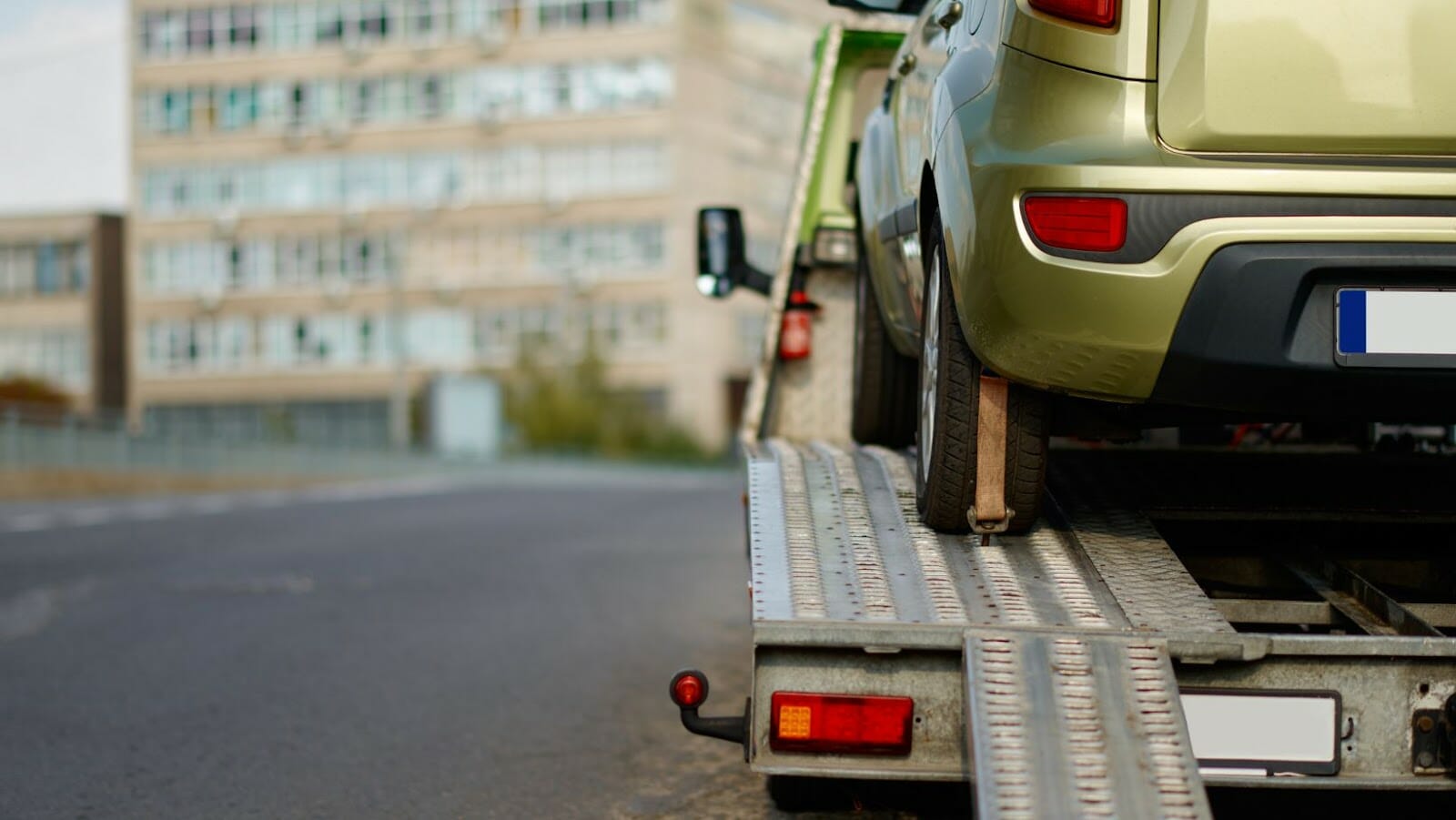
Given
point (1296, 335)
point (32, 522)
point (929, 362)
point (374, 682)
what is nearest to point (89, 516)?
point (32, 522)

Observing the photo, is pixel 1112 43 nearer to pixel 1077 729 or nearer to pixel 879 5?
pixel 1077 729

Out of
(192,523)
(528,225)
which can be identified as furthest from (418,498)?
(528,225)

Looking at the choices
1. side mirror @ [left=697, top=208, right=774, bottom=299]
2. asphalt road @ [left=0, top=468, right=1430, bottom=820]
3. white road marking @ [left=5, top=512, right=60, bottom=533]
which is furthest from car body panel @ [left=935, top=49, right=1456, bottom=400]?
white road marking @ [left=5, top=512, right=60, bottom=533]

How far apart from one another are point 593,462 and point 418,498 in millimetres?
39194

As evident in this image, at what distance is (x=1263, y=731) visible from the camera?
3461 millimetres

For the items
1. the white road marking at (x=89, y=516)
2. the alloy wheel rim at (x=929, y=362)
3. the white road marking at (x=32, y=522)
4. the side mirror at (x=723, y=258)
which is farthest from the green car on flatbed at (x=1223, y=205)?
the white road marking at (x=89, y=516)

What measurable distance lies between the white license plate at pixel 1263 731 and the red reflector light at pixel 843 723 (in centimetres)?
55

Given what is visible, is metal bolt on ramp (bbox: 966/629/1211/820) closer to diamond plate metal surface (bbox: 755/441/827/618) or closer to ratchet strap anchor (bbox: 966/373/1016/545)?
diamond plate metal surface (bbox: 755/441/827/618)

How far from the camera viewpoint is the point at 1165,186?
3.61 m

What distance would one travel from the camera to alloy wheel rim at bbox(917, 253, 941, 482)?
446 centimetres

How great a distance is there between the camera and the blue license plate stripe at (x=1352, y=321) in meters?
3.58

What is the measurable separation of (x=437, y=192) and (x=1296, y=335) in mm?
72421

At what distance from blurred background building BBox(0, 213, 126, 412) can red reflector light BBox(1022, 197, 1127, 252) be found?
8198cm

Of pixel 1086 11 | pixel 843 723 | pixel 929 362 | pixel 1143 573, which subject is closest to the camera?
pixel 843 723
